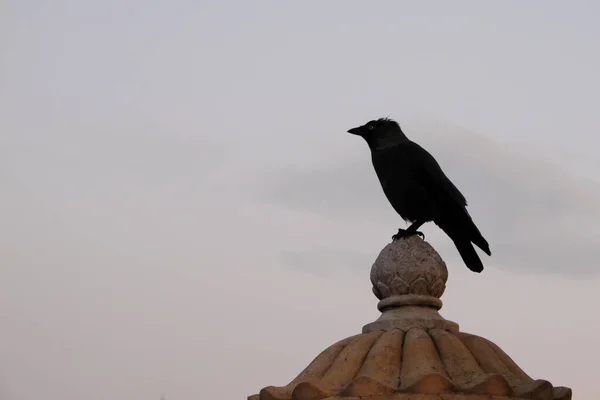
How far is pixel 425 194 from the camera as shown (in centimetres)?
704

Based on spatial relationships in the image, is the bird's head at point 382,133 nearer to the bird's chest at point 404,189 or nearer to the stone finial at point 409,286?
the bird's chest at point 404,189

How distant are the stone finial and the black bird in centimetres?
78

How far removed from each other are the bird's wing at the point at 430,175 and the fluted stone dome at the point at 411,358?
0.84 m

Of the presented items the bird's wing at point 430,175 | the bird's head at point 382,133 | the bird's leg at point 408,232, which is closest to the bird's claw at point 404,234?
the bird's leg at point 408,232

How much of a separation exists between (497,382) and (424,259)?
3.77 ft

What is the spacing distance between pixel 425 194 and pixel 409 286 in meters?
1.15

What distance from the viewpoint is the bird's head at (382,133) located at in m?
7.29

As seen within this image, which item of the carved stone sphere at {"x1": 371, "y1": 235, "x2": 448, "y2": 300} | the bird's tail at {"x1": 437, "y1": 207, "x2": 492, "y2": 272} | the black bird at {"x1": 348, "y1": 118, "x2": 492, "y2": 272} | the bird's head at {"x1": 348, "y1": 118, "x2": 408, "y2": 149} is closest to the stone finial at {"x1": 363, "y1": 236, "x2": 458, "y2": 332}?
the carved stone sphere at {"x1": 371, "y1": 235, "x2": 448, "y2": 300}

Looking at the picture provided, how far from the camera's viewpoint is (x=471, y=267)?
7195 mm

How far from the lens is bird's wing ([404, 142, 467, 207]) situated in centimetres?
701

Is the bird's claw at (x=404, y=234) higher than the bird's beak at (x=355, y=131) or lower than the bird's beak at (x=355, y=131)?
lower

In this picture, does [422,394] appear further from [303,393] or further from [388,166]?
[388,166]

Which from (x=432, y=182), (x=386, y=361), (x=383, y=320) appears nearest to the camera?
(x=386, y=361)

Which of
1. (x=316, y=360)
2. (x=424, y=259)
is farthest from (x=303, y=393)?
(x=424, y=259)
